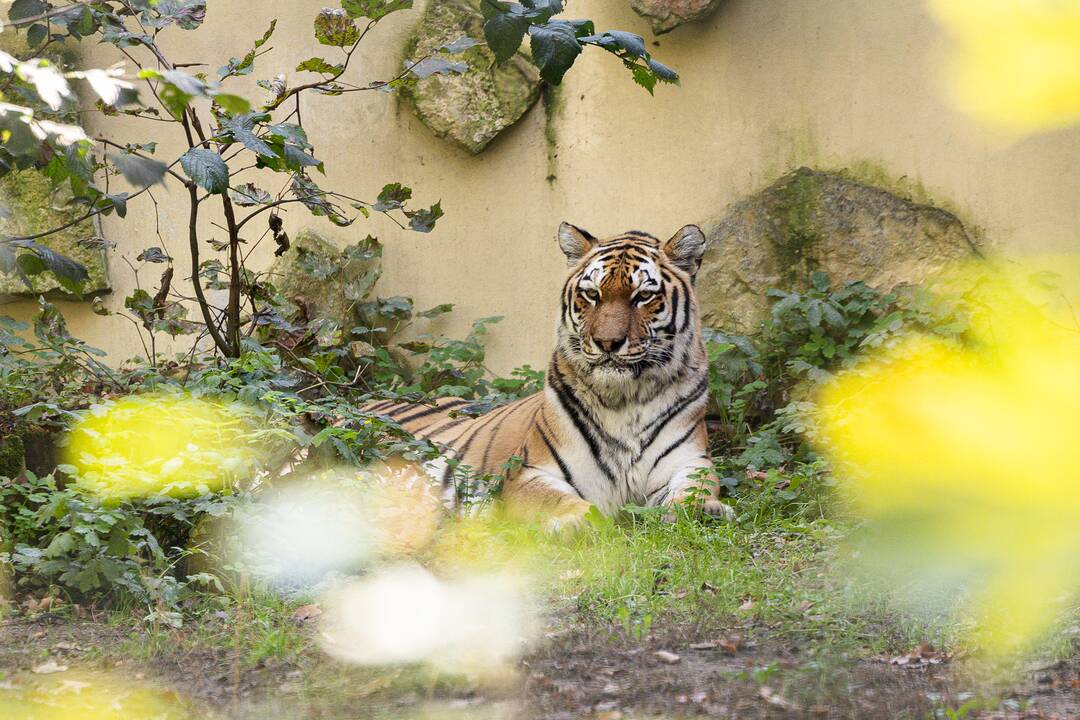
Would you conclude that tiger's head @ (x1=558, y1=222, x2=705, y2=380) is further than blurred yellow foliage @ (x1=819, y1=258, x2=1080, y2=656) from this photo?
Yes

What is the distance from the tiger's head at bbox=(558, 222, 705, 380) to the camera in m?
4.80

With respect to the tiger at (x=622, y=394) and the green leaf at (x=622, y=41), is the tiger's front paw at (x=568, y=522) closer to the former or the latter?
the tiger at (x=622, y=394)

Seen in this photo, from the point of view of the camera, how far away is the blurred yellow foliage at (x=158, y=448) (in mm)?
3395

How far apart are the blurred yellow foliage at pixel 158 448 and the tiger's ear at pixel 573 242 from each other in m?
2.08

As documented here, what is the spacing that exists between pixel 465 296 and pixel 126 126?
2.45 m

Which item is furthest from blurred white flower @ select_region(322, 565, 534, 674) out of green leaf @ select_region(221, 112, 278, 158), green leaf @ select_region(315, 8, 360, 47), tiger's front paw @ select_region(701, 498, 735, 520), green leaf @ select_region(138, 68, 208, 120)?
green leaf @ select_region(315, 8, 360, 47)

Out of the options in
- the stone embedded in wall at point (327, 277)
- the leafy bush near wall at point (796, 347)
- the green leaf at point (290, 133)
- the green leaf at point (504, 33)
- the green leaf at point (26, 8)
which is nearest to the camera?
the green leaf at point (504, 33)

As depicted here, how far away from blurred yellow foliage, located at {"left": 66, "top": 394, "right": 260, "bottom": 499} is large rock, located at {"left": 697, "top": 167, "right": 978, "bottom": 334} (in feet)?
10.9

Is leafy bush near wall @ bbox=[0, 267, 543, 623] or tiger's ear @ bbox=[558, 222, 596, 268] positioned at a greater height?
tiger's ear @ bbox=[558, 222, 596, 268]

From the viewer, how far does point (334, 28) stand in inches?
149

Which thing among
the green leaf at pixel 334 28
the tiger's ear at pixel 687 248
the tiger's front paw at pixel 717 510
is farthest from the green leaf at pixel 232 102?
the tiger's ear at pixel 687 248

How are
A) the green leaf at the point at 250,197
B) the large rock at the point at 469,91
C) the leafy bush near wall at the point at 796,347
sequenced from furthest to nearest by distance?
the large rock at the point at 469,91, the leafy bush near wall at the point at 796,347, the green leaf at the point at 250,197

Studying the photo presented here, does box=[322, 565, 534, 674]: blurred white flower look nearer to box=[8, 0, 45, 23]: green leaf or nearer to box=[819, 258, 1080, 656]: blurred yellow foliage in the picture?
box=[819, 258, 1080, 656]: blurred yellow foliage

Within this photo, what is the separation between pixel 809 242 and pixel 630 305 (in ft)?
5.62
